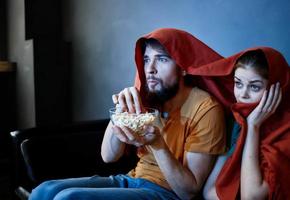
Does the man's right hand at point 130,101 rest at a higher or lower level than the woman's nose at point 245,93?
lower

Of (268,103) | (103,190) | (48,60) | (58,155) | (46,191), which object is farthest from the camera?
(48,60)

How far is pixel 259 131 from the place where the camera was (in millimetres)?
1164

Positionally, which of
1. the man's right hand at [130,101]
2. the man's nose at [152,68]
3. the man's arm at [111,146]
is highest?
the man's nose at [152,68]

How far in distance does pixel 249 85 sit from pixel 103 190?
1.93 feet

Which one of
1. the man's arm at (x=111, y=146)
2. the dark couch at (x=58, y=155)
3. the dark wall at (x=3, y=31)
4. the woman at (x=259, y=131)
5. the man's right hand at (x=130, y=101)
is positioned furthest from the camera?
the dark wall at (x=3, y=31)

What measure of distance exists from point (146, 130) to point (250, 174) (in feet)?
1.12

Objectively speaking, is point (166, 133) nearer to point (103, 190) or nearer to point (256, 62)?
point (103, 190)

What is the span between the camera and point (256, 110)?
1.14m

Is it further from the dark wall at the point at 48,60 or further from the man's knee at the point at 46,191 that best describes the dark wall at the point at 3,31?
the man's knee at the point at 46,191

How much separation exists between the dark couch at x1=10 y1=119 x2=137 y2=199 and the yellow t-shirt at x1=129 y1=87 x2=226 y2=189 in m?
0.39

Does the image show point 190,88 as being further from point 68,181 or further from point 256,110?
point 68,181

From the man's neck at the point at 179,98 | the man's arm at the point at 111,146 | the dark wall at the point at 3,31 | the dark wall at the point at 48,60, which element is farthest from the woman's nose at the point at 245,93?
the dark wall at the point at 3,31

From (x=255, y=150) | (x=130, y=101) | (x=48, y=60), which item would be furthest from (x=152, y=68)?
(x=48, y=60)

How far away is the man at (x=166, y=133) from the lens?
4.04 ft
